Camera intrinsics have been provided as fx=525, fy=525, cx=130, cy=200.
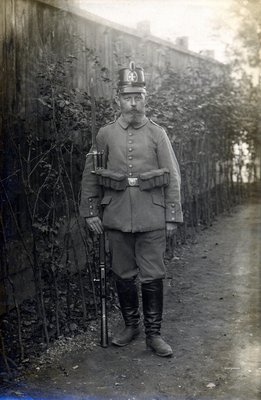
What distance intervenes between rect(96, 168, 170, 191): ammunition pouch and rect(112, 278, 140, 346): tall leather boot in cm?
75

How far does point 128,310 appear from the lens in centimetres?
409

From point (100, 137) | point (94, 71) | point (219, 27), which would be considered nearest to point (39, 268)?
point (100, 137)

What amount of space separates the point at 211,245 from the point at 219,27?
4.87 metres

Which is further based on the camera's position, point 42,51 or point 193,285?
point 193,285

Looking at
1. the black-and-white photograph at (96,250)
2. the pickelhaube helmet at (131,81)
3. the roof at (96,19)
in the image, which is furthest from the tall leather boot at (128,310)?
the roof at (96,19)

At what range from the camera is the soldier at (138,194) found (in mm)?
3836

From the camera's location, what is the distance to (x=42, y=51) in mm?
4492

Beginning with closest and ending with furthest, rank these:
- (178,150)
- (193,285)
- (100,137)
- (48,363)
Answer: (48,363)
(100,137)
(193,285)
(178,150)

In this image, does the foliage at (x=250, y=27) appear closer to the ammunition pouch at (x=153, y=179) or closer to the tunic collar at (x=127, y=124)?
the tunic collar at (x=127, y=124)

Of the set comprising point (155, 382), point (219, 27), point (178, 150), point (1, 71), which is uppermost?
point (219, 27)

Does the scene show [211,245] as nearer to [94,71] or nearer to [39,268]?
[94,71]

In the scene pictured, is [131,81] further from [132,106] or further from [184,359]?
[184,359]

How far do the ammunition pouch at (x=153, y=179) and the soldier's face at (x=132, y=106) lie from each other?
41 centimetres

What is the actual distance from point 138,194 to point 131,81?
82 centimetres
